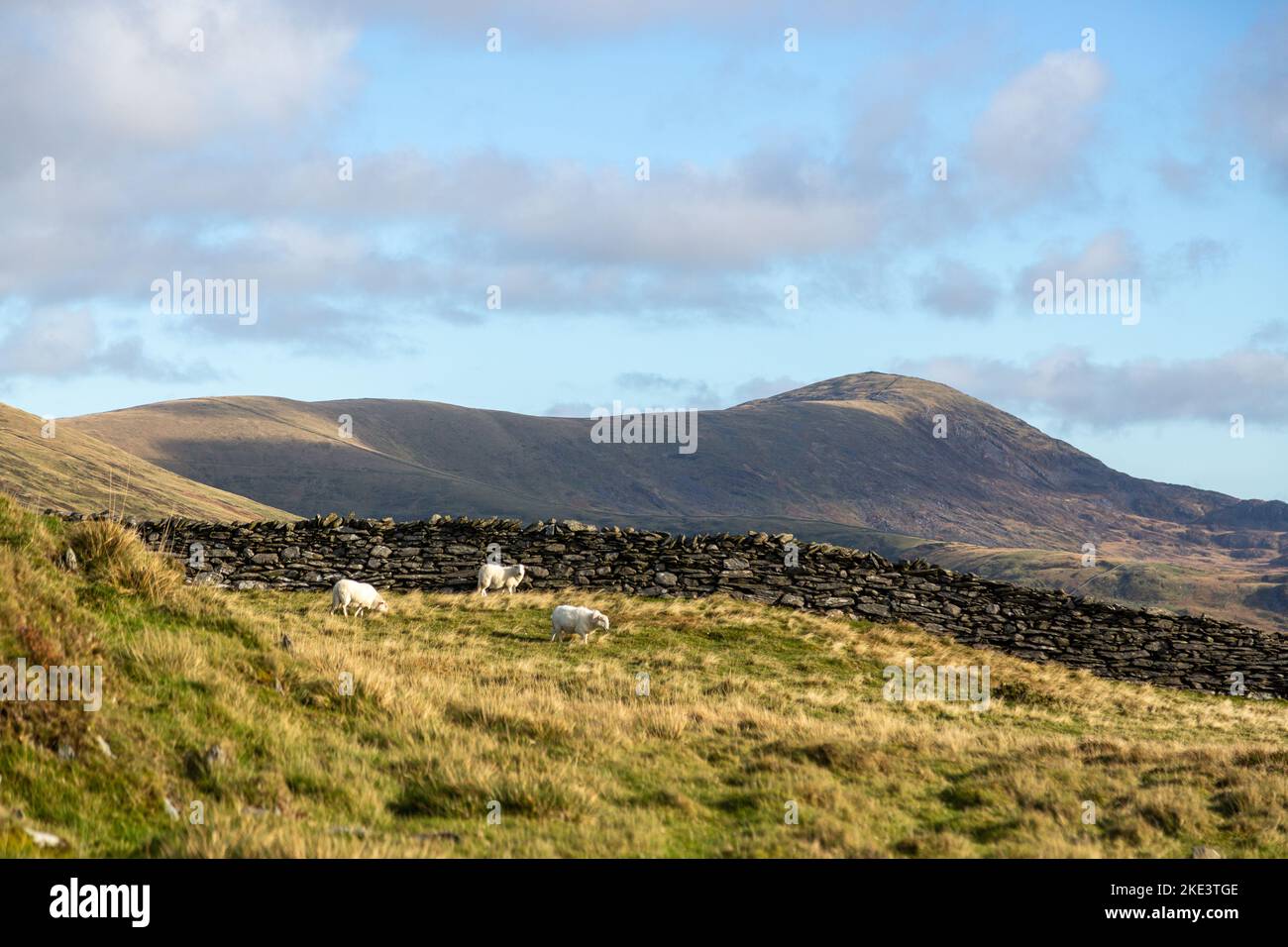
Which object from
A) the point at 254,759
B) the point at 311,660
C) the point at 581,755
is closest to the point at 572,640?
the point at 311,660

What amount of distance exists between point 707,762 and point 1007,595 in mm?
19116

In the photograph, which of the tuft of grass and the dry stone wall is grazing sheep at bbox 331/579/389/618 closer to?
the dry stone wall

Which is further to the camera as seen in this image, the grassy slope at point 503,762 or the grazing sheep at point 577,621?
the grazing sheep at point 577,621

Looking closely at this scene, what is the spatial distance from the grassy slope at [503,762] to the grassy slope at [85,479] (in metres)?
31.0

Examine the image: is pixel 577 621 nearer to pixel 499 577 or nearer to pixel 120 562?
pixel 499 577

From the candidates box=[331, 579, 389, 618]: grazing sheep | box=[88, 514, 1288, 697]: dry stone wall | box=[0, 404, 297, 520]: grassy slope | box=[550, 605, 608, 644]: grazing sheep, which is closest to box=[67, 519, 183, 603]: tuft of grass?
box=[331, 579, 389, 618]: grazing sheep

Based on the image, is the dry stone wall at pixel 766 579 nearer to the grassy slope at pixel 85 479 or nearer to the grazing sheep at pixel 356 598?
the grazing sheep at pixel 356 598

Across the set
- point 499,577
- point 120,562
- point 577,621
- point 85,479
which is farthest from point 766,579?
point 85,479

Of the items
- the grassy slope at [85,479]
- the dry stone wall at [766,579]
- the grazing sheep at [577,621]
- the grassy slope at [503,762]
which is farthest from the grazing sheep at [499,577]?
the grassy slope at [85,479]

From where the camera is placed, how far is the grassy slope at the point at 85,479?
2286 inches

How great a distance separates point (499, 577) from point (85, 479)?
56097 mm

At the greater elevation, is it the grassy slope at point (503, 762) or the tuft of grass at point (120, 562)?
the tuft of grass at point (120, 562)
